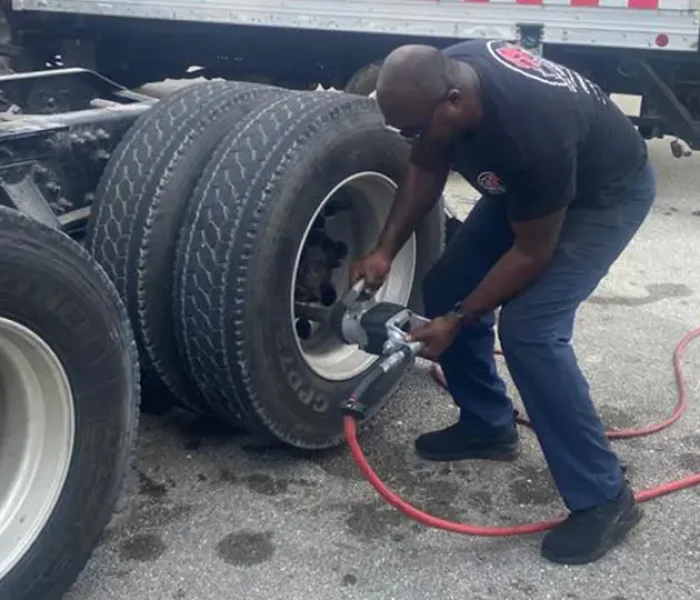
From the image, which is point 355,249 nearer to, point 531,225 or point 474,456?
point 474,456

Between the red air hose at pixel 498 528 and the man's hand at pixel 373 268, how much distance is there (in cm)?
42

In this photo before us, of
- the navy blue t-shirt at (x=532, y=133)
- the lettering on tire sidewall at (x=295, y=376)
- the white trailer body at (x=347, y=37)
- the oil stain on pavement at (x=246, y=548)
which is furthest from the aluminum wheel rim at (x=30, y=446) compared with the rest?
the white trailer body at (x=347, y=37)

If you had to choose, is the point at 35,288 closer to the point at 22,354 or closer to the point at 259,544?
the point at 22,354

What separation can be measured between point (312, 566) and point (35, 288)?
110 cm

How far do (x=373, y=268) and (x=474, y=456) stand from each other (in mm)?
735

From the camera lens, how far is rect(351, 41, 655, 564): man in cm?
289

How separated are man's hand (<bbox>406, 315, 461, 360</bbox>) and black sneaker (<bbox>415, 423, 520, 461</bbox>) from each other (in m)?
0.62

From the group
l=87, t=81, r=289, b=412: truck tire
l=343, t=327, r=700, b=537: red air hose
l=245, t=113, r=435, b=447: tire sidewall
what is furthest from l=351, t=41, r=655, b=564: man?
l=87, t=81, r=289, b=412: truck tire

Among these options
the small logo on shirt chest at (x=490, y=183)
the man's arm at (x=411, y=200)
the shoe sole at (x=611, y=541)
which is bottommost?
the shoe sole at (x=611, y=541)

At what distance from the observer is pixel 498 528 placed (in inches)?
130

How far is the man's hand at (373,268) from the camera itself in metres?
3.50

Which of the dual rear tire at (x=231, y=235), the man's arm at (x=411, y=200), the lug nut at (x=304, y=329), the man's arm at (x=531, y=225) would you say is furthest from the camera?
the lug nut at (x=304, y=329)

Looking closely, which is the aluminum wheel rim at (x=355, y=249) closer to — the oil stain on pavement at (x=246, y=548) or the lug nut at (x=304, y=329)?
the lug nut at (x=304, y=329)

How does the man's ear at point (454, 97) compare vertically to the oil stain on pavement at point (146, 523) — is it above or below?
above
